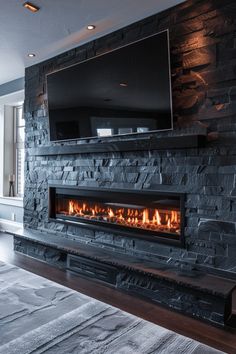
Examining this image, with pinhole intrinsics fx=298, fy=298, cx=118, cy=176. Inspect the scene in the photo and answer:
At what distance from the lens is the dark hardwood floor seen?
1.85m

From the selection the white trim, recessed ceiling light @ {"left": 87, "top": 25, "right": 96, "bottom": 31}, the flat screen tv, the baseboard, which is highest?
recessed ceiling light @ {"left": 87, "top": 25, "right": 96, "bottom": 31}

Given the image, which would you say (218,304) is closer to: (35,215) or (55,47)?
(35,215)

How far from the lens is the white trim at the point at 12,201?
15.4 feet

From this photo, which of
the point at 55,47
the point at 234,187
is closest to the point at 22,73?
the point at 55,47

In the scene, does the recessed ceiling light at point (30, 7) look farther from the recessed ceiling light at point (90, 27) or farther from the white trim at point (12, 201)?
the white trim at point (12, 201)

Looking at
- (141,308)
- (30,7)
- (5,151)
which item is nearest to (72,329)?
(141,308)

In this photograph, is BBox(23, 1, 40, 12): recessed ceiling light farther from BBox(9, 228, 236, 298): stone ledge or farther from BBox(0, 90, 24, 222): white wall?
BBox(0, 90, 24, 222): white wall

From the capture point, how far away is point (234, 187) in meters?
2.22

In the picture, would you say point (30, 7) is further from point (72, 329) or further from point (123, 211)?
point (72, 329)

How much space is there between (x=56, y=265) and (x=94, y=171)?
1071 mm

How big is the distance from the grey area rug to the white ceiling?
2391 millimetres

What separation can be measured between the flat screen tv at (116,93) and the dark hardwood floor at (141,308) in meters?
1.42

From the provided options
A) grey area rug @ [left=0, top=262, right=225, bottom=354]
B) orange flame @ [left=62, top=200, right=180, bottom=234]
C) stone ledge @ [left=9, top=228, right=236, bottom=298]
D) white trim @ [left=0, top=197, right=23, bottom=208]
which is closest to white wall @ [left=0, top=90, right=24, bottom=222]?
white trim @ [left=0, top=197, right=23, bottom=208]

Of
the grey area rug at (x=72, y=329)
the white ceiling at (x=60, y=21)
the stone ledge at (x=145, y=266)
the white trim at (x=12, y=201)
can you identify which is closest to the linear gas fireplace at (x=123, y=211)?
the stone ledge at (x=145, y=266)
